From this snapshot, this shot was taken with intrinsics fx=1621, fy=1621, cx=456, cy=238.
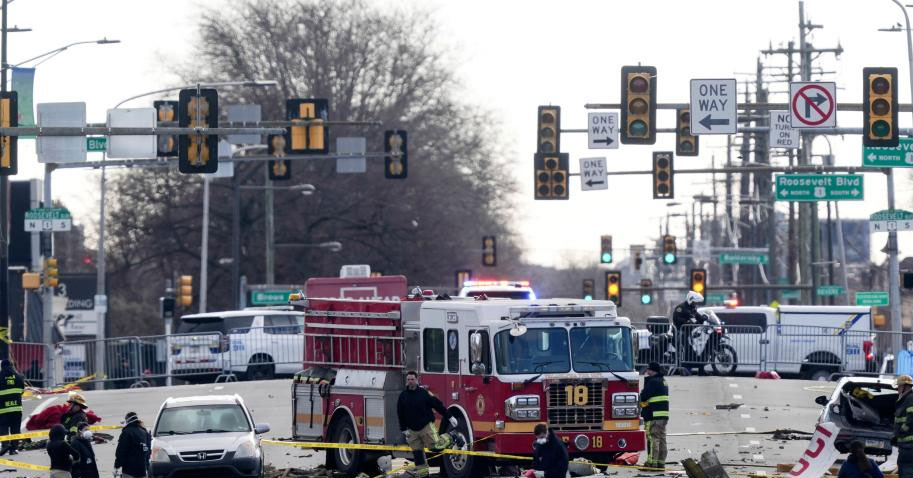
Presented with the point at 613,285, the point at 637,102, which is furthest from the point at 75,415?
the point at 613,285

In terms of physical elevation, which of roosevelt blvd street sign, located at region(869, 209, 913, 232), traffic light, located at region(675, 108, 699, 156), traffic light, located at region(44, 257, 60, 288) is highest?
traffic light, located at region(675, 108, 699, 156)

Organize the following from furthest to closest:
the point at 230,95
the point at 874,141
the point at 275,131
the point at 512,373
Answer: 1. the point at 230,95
2. the point at 275,131
3. the point at 874,141
4. the point at 512,373

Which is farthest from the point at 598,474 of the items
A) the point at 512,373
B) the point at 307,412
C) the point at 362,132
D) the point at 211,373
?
the point at 362,132

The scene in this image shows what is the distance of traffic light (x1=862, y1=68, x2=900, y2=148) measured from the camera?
2597 centimetres

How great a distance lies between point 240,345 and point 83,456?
1929cm

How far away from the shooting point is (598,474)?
20.7m

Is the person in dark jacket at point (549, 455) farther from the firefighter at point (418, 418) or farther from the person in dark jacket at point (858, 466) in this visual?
the person in dark jacket at point (858, 466)

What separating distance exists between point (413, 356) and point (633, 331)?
9.73 ft

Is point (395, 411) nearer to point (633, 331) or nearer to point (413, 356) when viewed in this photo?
point (413, 356)

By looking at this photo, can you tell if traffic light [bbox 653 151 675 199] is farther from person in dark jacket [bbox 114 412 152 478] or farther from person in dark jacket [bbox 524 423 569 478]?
person in dark jacket [bbox 524 423 569 478]

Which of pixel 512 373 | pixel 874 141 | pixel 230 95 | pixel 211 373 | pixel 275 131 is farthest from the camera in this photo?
pixel 230 95

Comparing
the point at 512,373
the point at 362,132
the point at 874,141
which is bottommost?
the point at 512,373

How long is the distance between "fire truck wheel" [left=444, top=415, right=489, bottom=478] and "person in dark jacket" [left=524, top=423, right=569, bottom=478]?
2476mm

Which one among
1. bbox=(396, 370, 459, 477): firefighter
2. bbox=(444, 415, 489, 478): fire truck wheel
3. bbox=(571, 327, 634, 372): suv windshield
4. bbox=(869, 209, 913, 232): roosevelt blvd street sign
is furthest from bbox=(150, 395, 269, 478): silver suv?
bbox=(869, 209, 913, 232): roosevelt blvd street sign
